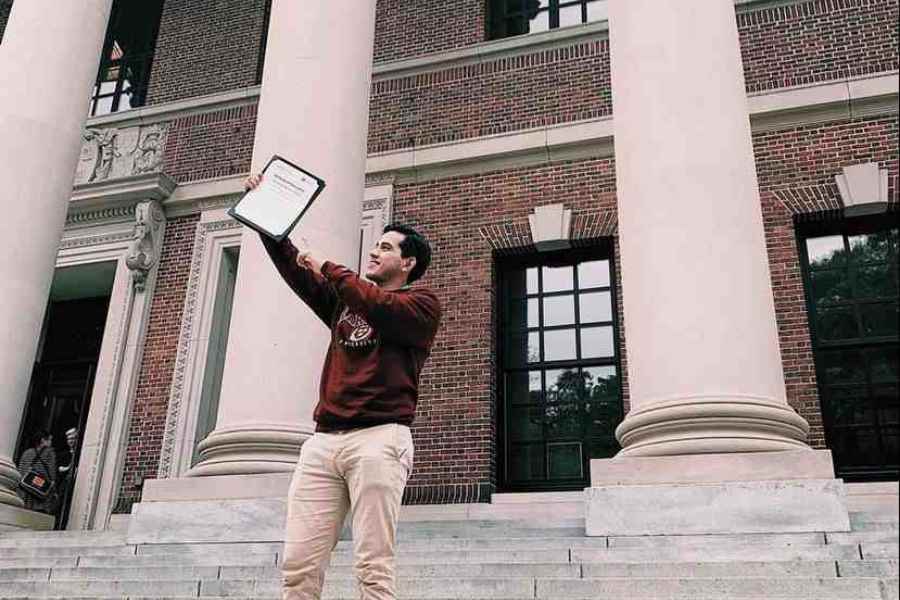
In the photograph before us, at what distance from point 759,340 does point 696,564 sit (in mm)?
1997

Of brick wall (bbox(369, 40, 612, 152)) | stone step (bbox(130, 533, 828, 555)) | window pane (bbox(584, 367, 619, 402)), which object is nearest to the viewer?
stone step (bbox(130, 533, 828, 555))

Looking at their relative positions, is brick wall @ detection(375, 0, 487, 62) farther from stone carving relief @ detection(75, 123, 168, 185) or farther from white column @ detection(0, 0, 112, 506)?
white column @ detection(0, 0, 112, 506)

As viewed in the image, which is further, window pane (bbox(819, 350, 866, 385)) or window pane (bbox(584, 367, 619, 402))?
window pane (bbox(584, 367, 619, 402))

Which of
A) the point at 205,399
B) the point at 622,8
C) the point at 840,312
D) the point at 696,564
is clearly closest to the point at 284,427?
the point at 696,564

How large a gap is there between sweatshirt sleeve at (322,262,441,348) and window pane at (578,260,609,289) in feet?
30.2

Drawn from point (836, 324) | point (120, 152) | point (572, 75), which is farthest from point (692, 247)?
point (120, 152)

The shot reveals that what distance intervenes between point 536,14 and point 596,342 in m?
5.88

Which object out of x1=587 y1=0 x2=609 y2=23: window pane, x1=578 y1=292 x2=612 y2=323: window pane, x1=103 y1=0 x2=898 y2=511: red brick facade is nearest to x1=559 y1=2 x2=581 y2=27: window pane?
x1=587 y1=0 x2=609 y2=23: window pane

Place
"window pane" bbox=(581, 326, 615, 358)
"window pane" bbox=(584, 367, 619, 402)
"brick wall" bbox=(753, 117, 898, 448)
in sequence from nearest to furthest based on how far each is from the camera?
"brick wall" bbox=(753, 117, 898, 448) → "window pane" bbox=(584, 367, 619, 402) → "window pane" bbox=(581, 326, 615, 358)

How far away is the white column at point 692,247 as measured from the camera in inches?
251

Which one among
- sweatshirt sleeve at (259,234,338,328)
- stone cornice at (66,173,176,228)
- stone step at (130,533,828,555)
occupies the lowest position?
stone step at (130,533,828,555)

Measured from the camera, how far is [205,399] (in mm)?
13188

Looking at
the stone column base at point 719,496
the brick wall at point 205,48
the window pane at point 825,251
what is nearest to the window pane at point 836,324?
the window pane at point 825,251

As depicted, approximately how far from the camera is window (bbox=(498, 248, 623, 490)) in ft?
39.3
